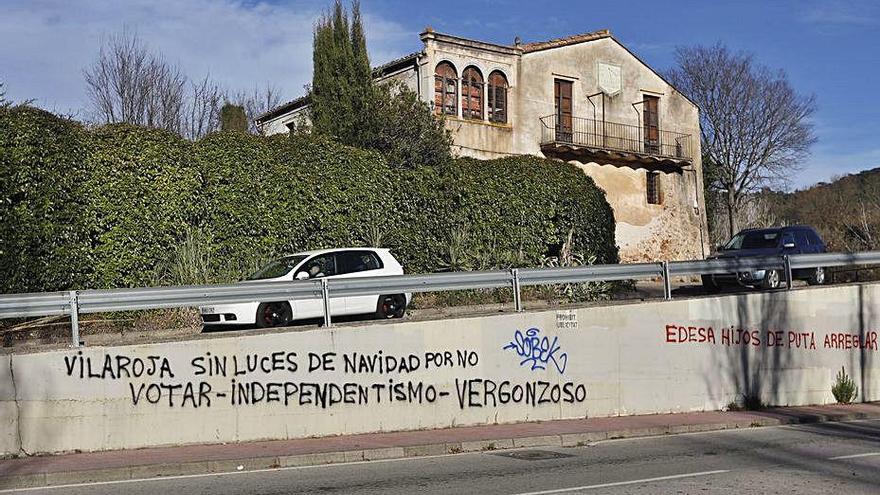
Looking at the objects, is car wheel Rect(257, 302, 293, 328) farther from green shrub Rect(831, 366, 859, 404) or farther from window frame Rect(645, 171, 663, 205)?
window frame Rect(645, 171, 663, 205)

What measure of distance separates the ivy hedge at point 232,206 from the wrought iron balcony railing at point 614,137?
751cm

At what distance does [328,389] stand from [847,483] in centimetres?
716

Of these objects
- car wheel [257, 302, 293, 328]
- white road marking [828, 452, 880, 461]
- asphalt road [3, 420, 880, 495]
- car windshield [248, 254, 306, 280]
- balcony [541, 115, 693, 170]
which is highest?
balcony [541, 115, 693, 170]

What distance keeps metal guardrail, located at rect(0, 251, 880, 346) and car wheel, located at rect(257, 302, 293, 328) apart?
95.8 inches

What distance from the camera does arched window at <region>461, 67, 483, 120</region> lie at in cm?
3234

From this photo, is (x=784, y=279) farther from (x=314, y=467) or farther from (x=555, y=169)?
(x=314, y=467)

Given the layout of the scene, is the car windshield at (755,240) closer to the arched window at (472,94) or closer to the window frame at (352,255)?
the arched window at (472,94)

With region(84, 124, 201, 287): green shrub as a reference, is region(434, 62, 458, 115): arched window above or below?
above

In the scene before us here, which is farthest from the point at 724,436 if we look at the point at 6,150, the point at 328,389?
the point at 6,150

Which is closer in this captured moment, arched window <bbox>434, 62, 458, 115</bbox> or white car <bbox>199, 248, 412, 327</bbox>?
white car <bbox>199, 248, 412, 327</bbox>

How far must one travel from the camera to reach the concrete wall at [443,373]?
12.4m

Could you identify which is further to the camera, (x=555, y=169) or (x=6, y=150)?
(x=555, y=169)

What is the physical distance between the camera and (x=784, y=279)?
21.2m

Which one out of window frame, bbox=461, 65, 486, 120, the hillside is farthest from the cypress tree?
the hillside
